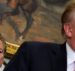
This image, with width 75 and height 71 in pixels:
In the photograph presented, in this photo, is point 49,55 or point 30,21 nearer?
point 49,55

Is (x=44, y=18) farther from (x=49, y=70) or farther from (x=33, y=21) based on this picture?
(x=49, y=70)

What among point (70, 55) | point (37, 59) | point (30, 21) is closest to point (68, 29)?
point (70, 55)

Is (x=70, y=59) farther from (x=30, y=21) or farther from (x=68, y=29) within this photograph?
(x=30, y=21)

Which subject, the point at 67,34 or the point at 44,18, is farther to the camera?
the point at 44,18

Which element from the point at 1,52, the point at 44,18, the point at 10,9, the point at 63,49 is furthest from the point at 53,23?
the point at 63,49

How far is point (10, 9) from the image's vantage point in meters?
2.90

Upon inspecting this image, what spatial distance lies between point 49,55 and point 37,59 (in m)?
0.08

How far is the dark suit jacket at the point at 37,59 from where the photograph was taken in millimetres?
1589

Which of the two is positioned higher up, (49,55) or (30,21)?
(49,55)

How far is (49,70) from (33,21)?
141 cm

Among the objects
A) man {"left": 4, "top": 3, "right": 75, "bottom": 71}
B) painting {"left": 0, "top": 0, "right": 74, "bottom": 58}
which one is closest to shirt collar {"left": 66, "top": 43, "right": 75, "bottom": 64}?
man {"left": 4, "top": 3, "right": 75, "bottom": 71}

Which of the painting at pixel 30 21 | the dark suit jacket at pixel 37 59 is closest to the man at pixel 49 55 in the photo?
the dark suit jacket at pixel 37 59

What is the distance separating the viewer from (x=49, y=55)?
164 centimetres

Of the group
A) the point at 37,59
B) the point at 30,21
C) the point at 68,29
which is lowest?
the point at 30,21
